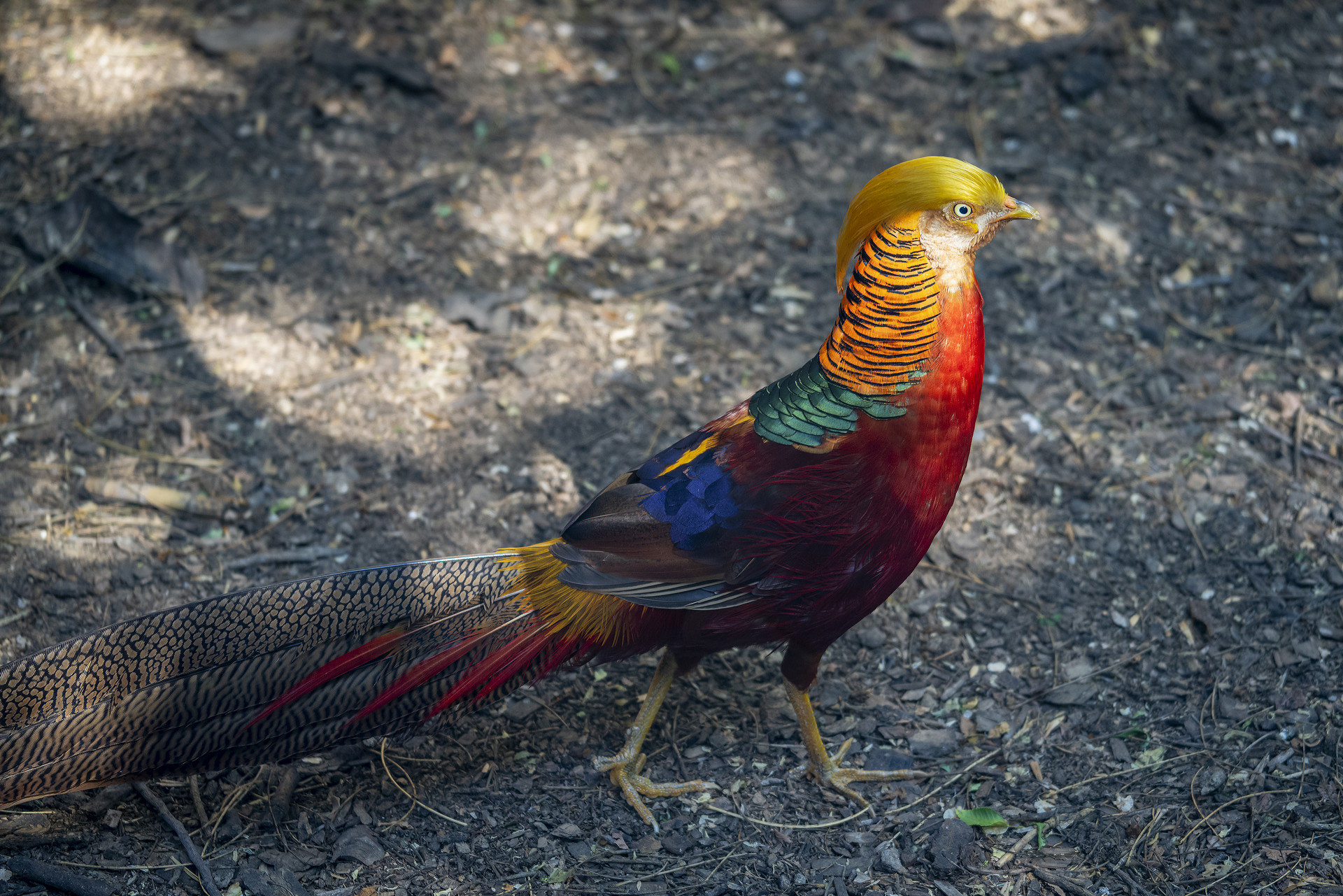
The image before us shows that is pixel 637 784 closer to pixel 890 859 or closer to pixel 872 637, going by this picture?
pixel 890 859

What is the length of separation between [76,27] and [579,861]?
4.63m

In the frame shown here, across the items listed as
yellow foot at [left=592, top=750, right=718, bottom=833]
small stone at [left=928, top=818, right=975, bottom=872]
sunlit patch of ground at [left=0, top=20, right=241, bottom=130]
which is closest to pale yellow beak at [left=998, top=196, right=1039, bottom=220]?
small stone at [left=928, top=818, right=975, bottom=872]

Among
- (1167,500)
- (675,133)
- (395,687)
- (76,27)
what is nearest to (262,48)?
(76,27)

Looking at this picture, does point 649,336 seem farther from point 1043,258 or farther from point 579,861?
point 579,861

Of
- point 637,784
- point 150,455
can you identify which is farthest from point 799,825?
point 150,455

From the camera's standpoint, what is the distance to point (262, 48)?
484 cm

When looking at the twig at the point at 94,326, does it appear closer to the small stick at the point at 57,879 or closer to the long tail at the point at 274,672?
the long tail at the point at 274,672

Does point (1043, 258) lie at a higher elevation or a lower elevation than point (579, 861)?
higher

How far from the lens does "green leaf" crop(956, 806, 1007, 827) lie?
8.30ft

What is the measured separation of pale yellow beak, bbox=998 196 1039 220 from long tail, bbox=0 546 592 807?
1.42m

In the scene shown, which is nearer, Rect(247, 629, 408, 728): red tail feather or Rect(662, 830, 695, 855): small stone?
Rect(247, 629, 408, 728): red tail feather

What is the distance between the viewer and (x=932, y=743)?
110 inches

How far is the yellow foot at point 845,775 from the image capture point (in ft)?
8.75

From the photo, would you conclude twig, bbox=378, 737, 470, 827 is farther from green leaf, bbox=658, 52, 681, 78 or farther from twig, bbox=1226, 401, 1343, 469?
green leaf, bbox=658, 52, 681, 78
